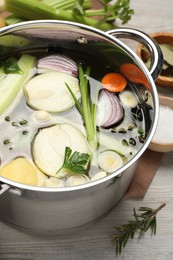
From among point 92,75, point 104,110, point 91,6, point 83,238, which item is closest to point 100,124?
point 104,110

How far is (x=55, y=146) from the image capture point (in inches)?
43.9

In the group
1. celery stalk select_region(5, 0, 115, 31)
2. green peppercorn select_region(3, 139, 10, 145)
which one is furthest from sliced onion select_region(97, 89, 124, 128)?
celery stalk select_region(5, 0, 115, 31)

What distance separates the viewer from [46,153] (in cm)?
111

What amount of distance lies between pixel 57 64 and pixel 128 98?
0.71ft

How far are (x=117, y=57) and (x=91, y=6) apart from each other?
41 centimetres

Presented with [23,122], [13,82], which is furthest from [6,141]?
[13,82]

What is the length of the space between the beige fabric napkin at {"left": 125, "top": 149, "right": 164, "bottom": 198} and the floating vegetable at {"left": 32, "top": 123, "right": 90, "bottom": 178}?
0.65 ft

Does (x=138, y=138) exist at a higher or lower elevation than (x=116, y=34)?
lower

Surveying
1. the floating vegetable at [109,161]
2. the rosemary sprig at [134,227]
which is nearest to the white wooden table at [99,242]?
the rosemary sprig at [134,227]

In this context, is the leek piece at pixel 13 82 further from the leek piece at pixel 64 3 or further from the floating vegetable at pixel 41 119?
the leek piece at pixel 64 3

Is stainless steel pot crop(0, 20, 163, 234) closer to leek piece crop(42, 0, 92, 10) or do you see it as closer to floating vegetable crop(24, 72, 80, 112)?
floating vegetable crop(24, 72, 80, 112)

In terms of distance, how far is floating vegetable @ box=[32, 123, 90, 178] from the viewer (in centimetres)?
109

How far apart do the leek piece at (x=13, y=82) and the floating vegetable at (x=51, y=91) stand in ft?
0.09

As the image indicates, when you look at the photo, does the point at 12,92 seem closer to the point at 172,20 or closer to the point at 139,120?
the point at 139,120
